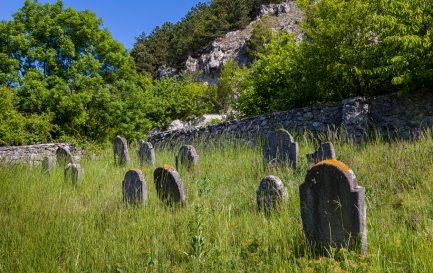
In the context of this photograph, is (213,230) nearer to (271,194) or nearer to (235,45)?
(271,194)

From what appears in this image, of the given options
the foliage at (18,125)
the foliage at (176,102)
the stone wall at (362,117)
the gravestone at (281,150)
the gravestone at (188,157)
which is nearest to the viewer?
the gravestone at (281,150)

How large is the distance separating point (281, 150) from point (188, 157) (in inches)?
84.7

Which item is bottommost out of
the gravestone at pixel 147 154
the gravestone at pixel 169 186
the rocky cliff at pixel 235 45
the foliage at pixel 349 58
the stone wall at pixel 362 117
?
the gravestone at pixel 169 186

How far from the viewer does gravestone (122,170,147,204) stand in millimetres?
5891

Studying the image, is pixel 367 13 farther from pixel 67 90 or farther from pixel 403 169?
pixel 67 90

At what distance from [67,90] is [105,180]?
1696 cm

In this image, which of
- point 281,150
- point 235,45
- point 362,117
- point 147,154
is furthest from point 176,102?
point 281,150

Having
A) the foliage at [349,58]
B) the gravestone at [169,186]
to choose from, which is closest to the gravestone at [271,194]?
the gravestone at [169,186]

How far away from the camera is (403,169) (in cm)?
550

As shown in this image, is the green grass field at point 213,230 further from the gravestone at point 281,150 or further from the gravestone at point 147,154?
the gravestone at point 147,154

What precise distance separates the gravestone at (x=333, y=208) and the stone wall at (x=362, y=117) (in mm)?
6048

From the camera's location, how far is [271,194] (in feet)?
16.5

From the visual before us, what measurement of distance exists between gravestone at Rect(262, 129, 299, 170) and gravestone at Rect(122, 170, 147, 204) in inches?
102

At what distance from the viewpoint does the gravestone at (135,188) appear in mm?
5891
